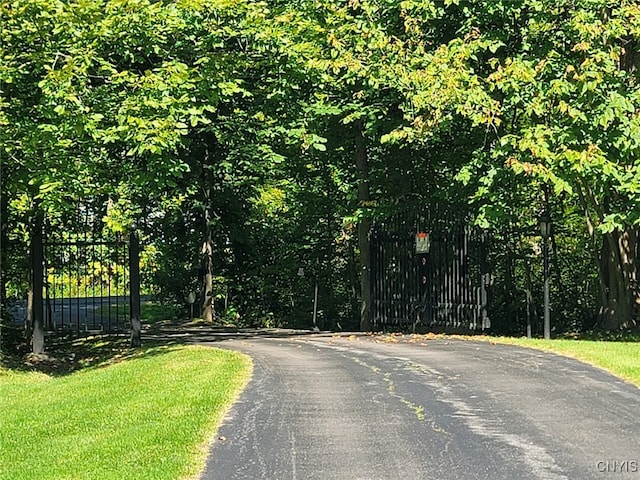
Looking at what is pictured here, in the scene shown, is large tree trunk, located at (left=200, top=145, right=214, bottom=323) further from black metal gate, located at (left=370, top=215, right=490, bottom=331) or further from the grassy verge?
the grassy verge

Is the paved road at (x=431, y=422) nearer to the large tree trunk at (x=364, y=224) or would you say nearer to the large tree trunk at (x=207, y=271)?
the large tree trunk at (x=364, y=224)

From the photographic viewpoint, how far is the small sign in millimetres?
17609

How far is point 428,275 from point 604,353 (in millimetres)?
6203

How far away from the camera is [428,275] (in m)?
17.8

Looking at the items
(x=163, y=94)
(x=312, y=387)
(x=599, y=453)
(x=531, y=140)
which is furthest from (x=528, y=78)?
(x=599, y=453)

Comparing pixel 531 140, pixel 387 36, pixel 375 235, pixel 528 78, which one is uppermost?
pixel 387 36

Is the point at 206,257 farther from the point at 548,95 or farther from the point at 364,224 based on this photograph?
the point at 548,95

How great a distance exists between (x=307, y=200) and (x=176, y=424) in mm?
17357

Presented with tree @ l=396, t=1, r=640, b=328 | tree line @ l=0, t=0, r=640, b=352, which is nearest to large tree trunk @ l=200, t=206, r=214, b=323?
tree line @ l=0, t=0, r=640, b=352

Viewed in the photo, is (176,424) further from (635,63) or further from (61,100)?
(635,63)

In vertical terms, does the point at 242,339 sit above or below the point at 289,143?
below

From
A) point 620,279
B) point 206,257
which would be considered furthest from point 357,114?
point 206,257

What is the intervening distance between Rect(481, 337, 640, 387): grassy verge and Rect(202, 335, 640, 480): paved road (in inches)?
10.0

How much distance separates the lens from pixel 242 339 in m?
17.0
